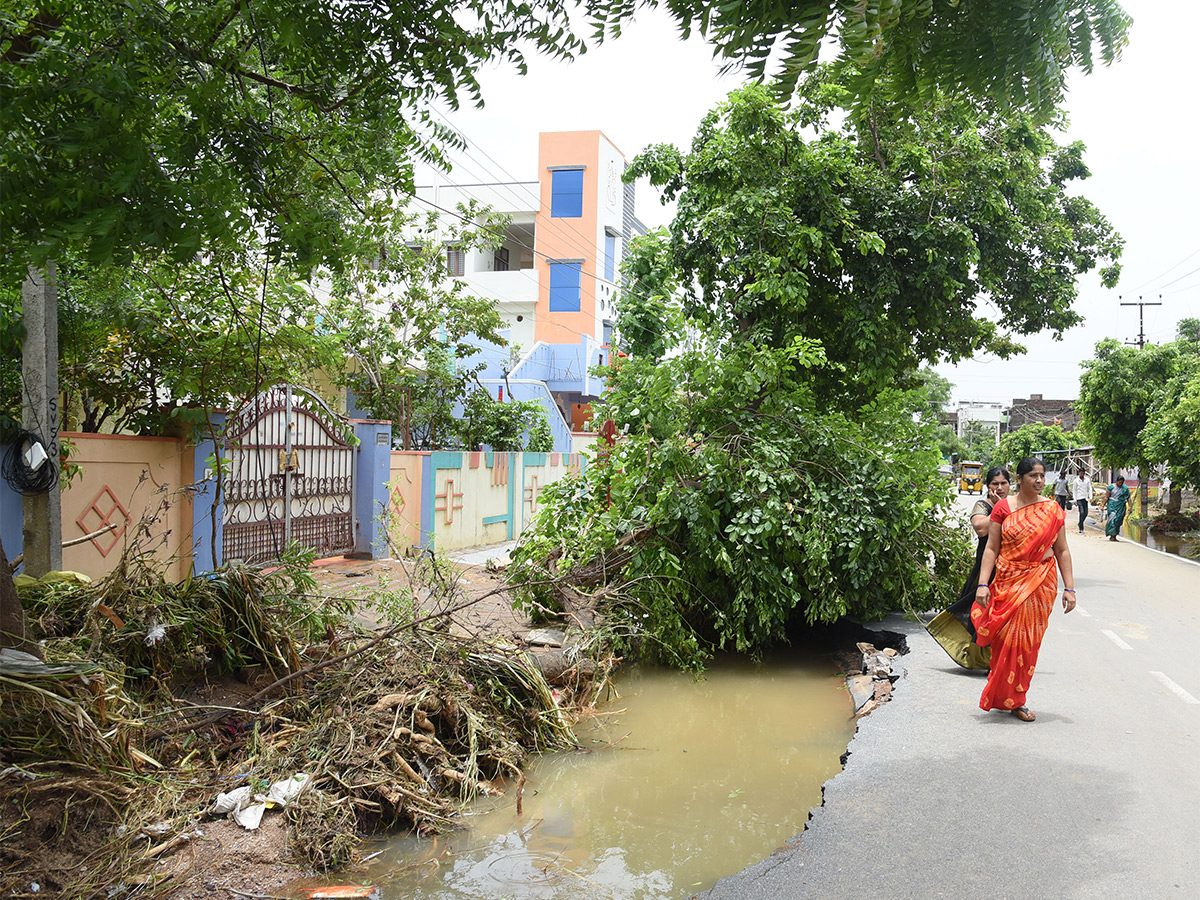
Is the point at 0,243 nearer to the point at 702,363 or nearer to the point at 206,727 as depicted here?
the point at 206,727

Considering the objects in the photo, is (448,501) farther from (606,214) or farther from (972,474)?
(972,474)

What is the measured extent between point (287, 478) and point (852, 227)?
7.48 m

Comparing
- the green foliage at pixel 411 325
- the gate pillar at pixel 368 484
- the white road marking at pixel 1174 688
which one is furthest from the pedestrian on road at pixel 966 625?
the green foliage at pixel 411 325

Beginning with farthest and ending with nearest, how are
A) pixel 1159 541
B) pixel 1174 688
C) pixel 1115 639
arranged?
pixel 1159 541, pixel 1115 639, pixel 1174 688

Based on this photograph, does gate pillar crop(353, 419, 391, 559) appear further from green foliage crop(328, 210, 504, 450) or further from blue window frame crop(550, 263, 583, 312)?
blue window frame crop(550, 263, 583, 312)

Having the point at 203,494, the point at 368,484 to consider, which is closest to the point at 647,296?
the point at 368,484

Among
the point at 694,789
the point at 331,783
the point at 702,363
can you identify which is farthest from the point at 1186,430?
the point at 331,783

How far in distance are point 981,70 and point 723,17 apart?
31.8 inches

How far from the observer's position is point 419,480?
1423 centimetres

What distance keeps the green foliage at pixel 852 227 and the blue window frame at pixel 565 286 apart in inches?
887

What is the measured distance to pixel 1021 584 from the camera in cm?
609

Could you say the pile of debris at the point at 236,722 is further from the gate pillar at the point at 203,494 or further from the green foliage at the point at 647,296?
the green foliage at the point at 647,296

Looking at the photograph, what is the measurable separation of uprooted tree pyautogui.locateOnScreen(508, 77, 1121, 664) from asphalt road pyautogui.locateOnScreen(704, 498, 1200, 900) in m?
1.50

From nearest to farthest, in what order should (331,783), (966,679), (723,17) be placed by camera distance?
(723,17) < (331,783) < (966,679)
